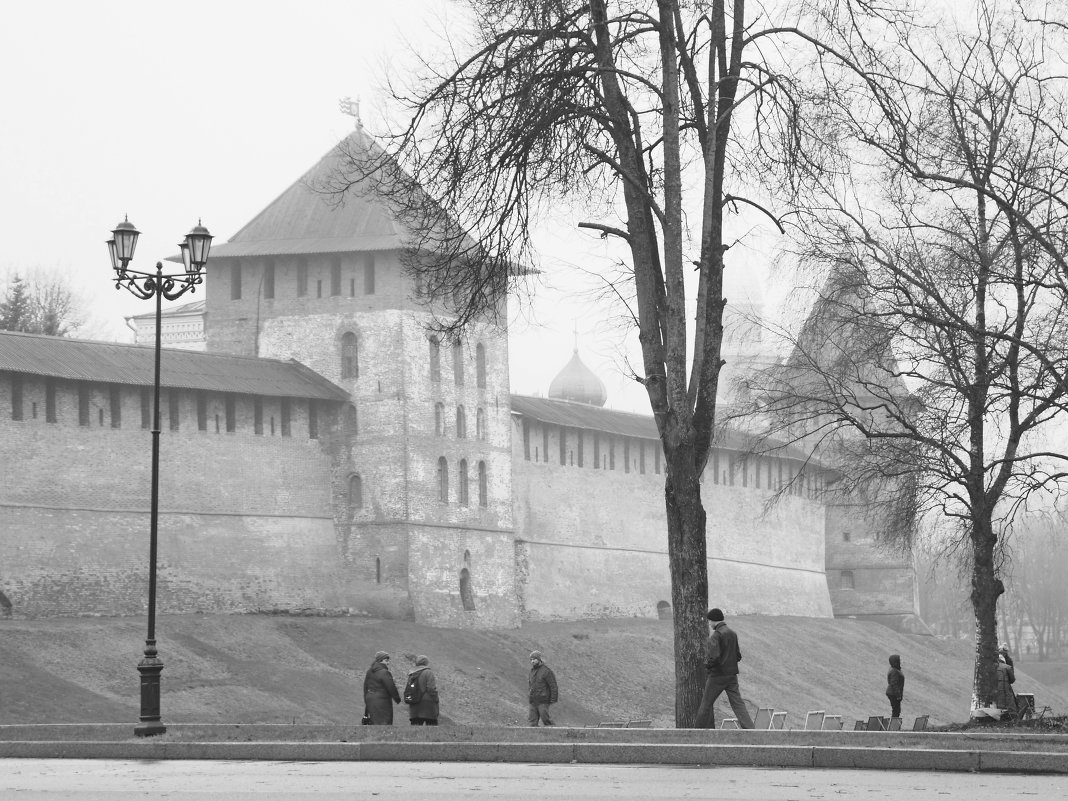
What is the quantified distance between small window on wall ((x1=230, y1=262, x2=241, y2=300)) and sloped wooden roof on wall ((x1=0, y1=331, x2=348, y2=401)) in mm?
2161

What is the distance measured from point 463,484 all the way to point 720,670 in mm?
26793

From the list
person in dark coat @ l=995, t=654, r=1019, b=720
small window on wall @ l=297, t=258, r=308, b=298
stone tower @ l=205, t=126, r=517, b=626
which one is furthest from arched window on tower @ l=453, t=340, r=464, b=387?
person in dark coat @ l=995, t=654, r=1019, b=720

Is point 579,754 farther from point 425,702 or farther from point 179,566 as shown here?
point 179,566

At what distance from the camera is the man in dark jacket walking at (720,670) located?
49.6ft

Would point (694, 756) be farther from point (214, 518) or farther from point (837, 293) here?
point (214, 518)

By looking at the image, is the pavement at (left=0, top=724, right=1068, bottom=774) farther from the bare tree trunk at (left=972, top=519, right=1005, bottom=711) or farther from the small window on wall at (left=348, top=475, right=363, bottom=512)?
the small window on wall at (left=348, top=475, right=363, bottom=512)

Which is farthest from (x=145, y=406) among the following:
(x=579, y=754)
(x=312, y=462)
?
(x=579, y=754)

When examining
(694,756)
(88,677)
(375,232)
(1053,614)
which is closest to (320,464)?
(375,232)

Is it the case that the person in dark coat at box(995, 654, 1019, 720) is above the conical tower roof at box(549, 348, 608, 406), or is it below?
below

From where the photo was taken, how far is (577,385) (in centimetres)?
7569

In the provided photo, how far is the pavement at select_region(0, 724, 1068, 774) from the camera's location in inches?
482

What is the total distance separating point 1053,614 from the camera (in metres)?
83.5

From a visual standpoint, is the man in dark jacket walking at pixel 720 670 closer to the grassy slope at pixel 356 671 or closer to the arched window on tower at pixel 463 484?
the grassy slope at pixel 356 671

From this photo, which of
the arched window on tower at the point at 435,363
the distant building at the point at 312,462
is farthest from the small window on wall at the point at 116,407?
the arched window on tower at the point at 435,363
